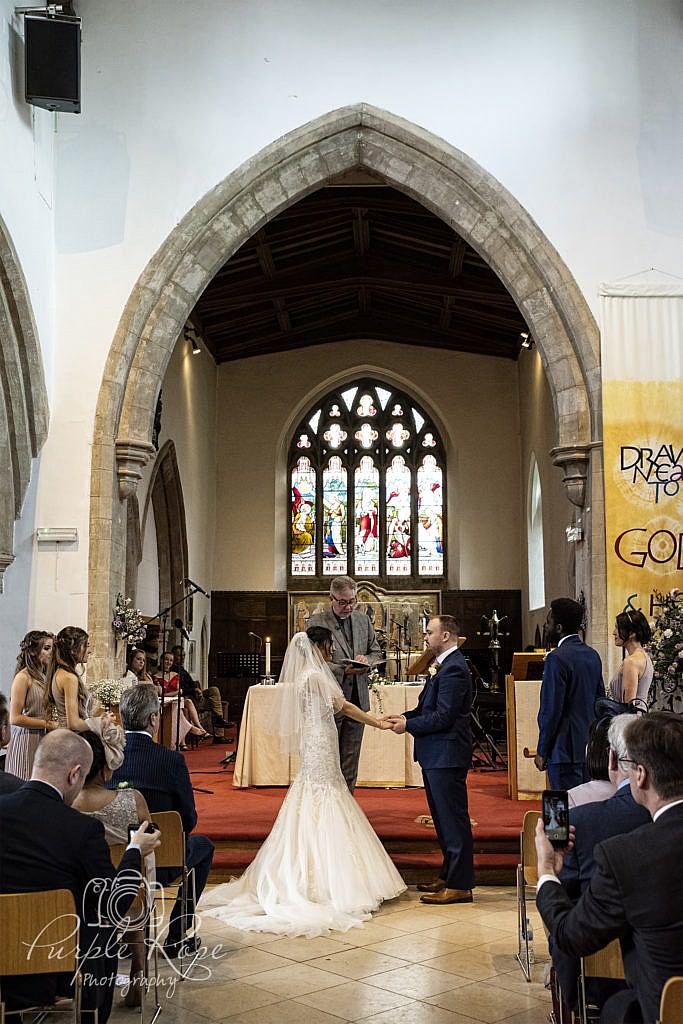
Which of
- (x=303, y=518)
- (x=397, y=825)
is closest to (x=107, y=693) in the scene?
(x=397, y=825)

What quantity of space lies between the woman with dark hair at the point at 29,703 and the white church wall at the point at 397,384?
35.7ft

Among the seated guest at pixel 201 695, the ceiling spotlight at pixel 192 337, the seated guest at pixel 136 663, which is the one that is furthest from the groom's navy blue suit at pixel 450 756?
the ceiling spotlight at pixel 192 337

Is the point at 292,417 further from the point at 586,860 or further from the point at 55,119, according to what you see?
the point at 586,860

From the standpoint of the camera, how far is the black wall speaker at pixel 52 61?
7031 millimetres

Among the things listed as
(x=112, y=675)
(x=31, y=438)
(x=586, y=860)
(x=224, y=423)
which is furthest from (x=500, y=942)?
(x=224, y=423)

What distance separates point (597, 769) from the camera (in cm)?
318

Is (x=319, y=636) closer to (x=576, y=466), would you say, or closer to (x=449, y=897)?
(x=449, y=897)

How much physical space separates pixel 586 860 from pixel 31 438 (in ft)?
19.1

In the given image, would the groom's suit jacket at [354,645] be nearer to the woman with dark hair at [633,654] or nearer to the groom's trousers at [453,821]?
the groom's trousers at [453,821]

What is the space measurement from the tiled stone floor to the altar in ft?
11.1

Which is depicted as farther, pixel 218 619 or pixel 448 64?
pixel 218 619

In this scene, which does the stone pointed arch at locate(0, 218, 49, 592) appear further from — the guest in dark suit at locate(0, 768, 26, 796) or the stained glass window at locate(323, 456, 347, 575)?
the stained glass window at locate(323, 456, 347, 575)

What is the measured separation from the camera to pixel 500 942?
4.41m

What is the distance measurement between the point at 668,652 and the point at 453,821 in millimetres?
2261
